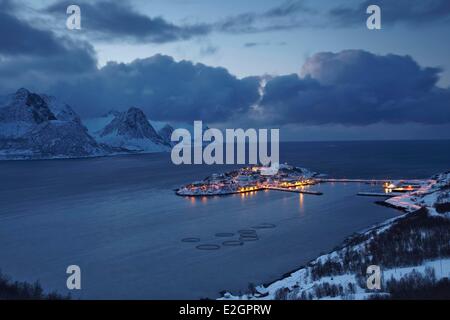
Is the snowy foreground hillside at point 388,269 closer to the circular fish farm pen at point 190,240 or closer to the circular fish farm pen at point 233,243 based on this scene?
the circular fish farm pen at point 233,243

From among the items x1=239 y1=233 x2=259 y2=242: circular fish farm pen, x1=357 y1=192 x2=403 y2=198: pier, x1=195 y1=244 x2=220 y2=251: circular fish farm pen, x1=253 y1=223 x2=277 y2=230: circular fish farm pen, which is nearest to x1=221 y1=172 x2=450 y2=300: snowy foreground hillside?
x1=239 y1=233 x2=259 y2=242: circular fish farm pen

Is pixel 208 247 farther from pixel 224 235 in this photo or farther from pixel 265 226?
pixel 265 226

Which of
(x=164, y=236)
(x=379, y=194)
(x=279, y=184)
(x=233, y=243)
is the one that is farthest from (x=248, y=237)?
(x=279, y=184)

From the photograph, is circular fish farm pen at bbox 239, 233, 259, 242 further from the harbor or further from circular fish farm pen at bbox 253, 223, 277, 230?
the harbor

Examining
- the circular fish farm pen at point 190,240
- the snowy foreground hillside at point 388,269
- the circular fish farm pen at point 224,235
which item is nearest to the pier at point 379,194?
the snowy foreground hillside at point 388,269

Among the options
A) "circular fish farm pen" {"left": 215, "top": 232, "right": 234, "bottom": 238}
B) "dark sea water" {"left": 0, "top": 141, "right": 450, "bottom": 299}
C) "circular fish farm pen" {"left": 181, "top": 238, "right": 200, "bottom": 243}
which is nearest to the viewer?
"dark sea water" {"left": 0, "top": 141, "right": 450, "bottom": 299}

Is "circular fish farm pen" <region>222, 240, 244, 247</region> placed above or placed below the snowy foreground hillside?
below
